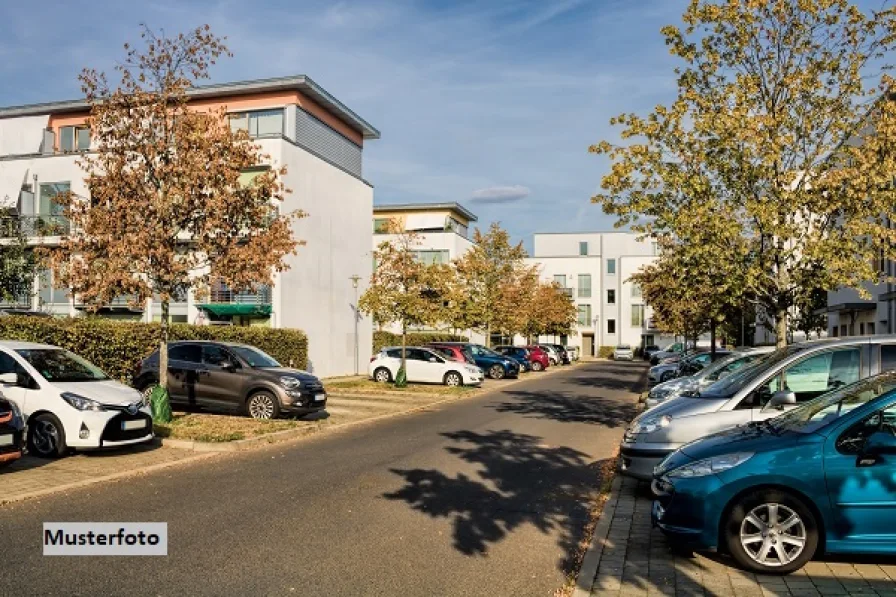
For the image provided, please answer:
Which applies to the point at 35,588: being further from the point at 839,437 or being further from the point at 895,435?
the point at 895,435

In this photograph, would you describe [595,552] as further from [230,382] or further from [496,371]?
[496,371]

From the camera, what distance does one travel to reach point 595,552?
20.9ft

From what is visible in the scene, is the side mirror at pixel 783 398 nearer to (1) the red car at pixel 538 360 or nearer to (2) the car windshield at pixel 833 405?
(2) the car windshield at pixel 833 405

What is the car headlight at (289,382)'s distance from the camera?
15.4 meters

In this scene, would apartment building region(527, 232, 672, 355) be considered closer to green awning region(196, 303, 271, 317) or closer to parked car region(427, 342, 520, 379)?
parked car region(427, 342, 520, 379)

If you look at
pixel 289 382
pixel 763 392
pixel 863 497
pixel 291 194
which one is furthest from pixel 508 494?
pixel 291 194

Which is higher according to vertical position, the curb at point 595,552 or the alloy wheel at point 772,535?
the alloy wheel at point 772,535

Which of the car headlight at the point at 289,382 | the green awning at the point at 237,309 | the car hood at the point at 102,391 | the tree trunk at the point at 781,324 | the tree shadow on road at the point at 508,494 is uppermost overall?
the green awning at the point at 237,309

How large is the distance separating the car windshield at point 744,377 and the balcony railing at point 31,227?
38.5 ft

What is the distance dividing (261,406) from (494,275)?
33.0 meters

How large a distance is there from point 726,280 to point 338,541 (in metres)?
10.4

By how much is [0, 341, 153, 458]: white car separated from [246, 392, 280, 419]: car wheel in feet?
13.6

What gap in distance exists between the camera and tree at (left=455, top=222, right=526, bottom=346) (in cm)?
3950

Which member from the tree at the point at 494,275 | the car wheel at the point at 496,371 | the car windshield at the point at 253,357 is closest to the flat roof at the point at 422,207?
the tree at the point at 494,275
